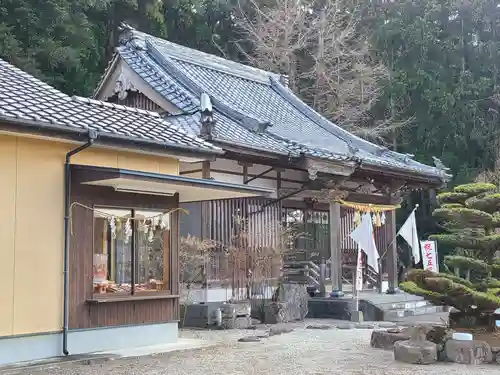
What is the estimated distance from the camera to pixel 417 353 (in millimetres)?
8531

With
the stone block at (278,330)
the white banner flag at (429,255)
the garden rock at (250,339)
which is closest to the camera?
the garden rock at (250,339)

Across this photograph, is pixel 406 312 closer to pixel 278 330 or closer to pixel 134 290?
pixel 278 330

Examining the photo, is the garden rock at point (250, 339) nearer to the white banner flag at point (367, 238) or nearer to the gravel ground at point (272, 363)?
the gravel ground at point (272, 363)

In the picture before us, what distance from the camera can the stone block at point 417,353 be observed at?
8.52 m

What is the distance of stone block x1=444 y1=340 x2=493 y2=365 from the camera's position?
28.1ft

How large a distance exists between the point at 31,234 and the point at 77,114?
1925 mm

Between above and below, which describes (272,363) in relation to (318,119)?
below

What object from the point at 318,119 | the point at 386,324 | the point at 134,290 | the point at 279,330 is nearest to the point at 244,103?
the point at 318,119

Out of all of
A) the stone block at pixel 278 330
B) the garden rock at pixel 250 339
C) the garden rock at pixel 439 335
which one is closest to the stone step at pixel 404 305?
the stone block at pixel 278 330

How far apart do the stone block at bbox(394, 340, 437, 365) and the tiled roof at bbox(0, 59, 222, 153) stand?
432 cm

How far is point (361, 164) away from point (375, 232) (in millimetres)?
3879

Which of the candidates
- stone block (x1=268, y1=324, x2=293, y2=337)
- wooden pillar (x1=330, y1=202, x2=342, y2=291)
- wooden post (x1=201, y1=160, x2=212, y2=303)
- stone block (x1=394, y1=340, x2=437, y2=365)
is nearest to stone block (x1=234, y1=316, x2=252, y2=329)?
stone block (x1=268, y1=324, x2=293, y2=337)

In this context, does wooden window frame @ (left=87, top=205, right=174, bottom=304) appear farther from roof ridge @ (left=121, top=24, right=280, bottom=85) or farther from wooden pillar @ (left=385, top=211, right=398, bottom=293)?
wooden pillar @ (left=385, top=211, right=398, bottom=293)

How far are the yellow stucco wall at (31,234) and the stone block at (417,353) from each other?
4775 mm
